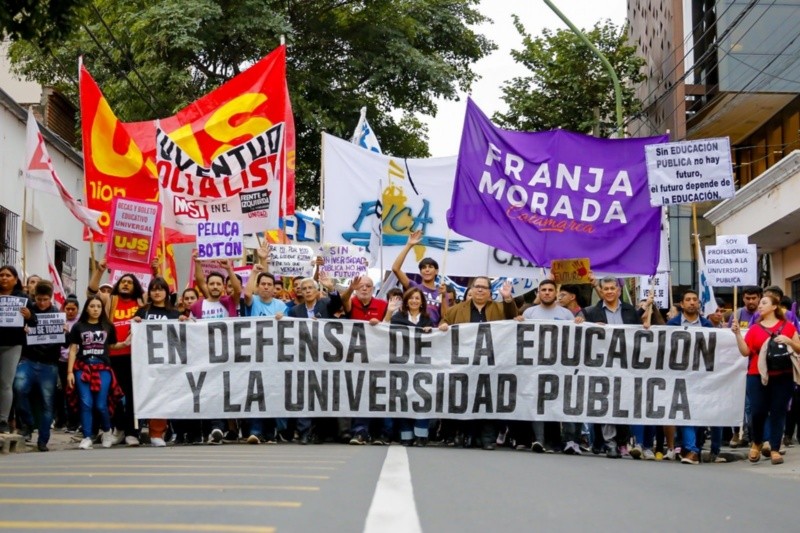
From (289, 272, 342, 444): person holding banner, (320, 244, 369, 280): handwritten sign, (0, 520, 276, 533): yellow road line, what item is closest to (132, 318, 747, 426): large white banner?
(289, 272, 342, 444): person holding banner

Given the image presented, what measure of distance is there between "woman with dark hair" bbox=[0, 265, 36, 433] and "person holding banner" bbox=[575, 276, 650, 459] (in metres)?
5.41

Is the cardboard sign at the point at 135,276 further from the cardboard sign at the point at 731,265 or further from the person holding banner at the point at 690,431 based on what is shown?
the cardboard sign at the point at 731,265

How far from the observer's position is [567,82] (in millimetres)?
36094

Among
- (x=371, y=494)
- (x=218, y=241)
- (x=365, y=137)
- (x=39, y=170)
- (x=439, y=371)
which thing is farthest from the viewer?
(x=365, y=137)

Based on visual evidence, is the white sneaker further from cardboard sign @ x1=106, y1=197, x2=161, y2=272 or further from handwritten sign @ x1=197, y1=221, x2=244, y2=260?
Answer: handwritten sign @ x1=197, y1=221, x2=244, y2=260

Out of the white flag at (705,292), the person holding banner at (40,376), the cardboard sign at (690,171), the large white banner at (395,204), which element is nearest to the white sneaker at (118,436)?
the person holding banner at (40,376)

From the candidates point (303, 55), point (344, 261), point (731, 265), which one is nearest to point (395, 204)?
point (344, 261)

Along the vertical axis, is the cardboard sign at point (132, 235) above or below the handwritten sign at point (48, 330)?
above

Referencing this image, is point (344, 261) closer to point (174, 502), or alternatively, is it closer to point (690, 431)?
point (690, 431)

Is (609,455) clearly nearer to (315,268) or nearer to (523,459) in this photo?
(523,459)

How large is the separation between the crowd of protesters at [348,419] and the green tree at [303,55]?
15442mm

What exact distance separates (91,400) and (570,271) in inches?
197

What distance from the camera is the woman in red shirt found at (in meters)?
13.0

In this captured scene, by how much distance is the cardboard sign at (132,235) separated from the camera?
14789 millimetres
